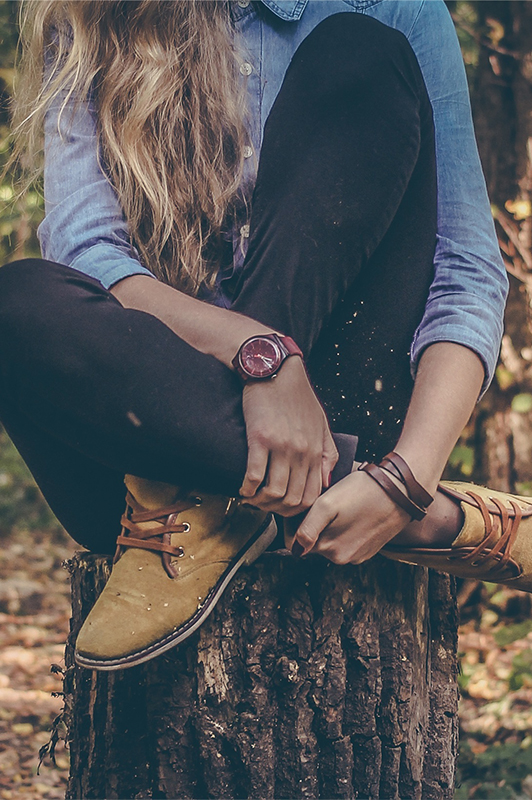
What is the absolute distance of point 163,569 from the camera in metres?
1.26

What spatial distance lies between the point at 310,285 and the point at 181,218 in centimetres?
34

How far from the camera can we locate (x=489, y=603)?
2945 millimetres

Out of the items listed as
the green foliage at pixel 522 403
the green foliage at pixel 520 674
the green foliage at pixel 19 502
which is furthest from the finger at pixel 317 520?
the green foliage at pixel 19 502

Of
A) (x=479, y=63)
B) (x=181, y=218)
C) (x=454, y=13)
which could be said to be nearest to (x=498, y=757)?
(x=181, y=218)

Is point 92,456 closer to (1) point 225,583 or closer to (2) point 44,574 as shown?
(1) point 225,583

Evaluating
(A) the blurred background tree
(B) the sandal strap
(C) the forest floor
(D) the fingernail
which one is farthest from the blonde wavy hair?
(A) the blurred background tree

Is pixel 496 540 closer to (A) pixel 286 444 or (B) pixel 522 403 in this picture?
(A) pixel 286 444

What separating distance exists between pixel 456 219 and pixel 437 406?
0.43 m

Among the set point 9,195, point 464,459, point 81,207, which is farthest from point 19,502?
point 81,207

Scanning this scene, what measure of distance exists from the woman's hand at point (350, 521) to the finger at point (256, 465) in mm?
103

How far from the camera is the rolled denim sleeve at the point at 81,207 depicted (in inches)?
54.3

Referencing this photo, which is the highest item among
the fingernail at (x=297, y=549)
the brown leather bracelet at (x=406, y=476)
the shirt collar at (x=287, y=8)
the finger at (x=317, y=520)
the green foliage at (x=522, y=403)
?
the shirt collar at (x=287, y=8)

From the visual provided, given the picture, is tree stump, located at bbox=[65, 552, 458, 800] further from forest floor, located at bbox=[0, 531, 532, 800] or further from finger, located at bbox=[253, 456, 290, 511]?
forest floor, located at bbox=[0, 531, 532, 800]

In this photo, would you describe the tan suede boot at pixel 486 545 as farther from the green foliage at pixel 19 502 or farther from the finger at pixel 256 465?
the green foliage at pixel 19 502
